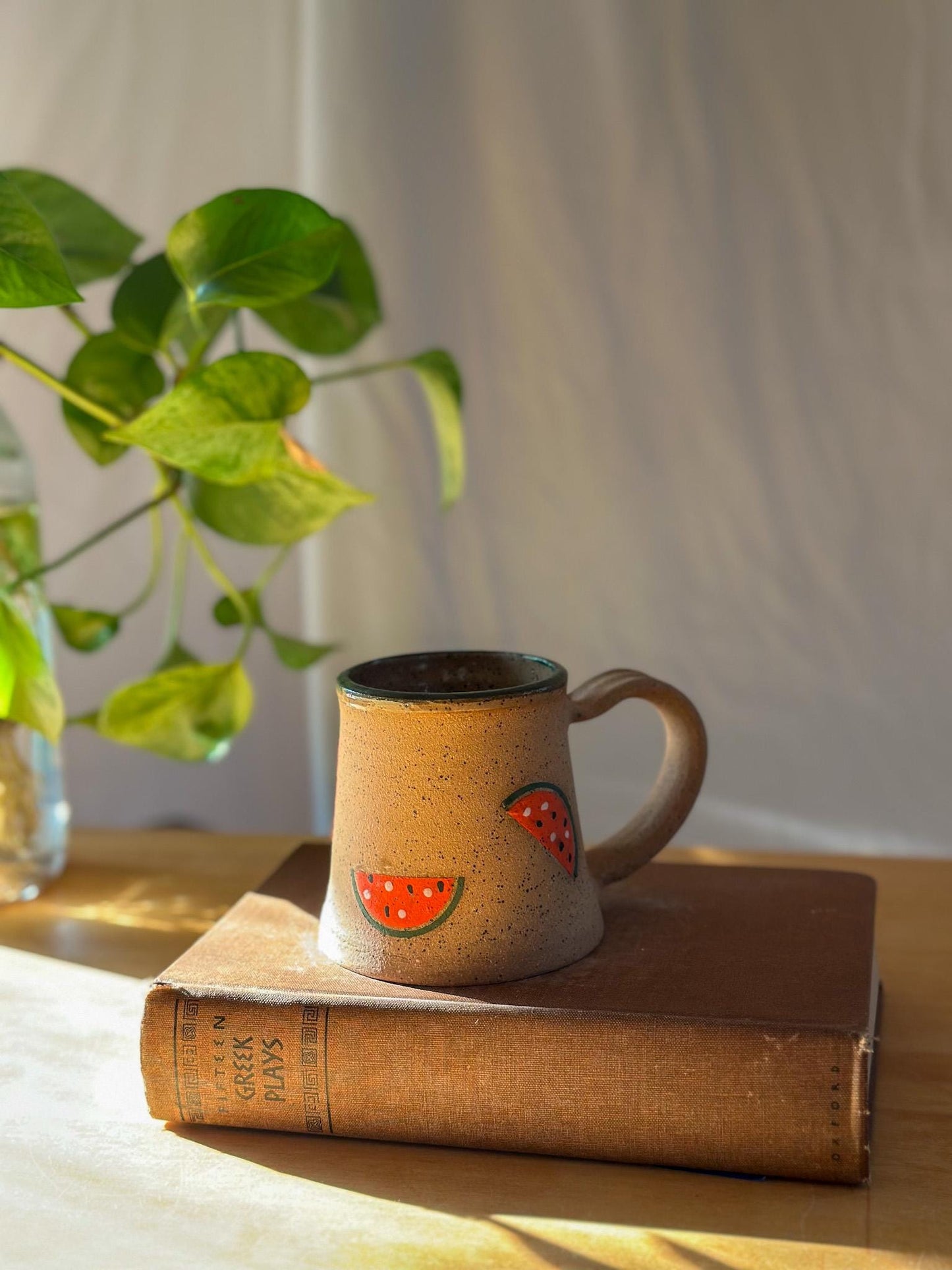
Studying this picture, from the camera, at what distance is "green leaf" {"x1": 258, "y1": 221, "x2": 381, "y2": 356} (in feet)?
2.57

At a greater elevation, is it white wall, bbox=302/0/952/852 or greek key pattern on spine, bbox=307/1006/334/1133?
white wall, bbox=302/0/952/852

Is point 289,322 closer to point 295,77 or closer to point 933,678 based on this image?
point 295,77

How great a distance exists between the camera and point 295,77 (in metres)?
1.02

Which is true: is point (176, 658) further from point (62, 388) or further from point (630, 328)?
point (630, 328)

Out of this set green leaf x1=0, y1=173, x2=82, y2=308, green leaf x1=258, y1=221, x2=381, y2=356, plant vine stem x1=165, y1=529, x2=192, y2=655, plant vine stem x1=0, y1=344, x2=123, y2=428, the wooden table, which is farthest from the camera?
plant vine stem x1=165, y1=529, x2=192, y2=655

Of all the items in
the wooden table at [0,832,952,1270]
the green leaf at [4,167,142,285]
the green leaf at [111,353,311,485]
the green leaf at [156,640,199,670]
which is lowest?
the wooden table at [0,832,952,1270]

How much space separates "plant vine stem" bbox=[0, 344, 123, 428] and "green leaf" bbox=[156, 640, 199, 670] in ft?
0.57

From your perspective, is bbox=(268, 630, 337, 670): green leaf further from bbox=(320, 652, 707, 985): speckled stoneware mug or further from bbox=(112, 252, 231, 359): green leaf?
bbox=(320, 652, 707, 985): speckled stoneware mug

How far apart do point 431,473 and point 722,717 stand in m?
0.29

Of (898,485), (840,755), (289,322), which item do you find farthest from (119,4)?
(840,755)

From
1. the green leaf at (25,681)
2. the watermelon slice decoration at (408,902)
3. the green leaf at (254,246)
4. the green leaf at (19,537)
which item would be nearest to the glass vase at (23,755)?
the green leaf at (19,537)

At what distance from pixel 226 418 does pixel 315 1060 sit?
0.27m

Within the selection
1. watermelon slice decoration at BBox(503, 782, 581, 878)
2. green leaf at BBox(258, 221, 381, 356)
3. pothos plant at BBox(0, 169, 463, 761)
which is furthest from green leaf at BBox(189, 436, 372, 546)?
watermelon slice decoration at BBox(503, 782, 581, 878)

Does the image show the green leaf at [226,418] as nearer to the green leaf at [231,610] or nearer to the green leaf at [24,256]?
the green leaf at [24,256]
